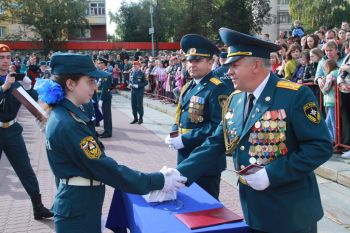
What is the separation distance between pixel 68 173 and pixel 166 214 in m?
0.73

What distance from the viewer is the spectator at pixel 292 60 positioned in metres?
9.27

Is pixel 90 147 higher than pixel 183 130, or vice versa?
pixel 90 147

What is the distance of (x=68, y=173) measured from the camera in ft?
9.41

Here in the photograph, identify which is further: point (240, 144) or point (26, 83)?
point (26, 83)

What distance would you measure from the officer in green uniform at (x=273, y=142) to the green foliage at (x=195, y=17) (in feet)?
134

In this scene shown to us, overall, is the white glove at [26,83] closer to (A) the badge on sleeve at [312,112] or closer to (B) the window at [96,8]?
(A) the badge on sleeve at [312,112]

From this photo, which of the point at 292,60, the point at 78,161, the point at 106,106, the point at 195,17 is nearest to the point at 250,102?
the point at 78,161

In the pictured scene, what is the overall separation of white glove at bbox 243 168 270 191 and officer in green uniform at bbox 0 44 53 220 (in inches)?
142

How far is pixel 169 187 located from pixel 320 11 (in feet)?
147

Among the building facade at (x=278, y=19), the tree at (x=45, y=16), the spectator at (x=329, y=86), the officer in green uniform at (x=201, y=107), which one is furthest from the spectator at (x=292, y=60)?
the building facade at (x=278, y=19)

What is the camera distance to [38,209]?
214 inches

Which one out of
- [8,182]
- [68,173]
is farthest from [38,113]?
[8,182]

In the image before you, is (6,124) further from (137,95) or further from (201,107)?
(137,95)

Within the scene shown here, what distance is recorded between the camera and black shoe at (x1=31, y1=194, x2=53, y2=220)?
5414 mm
